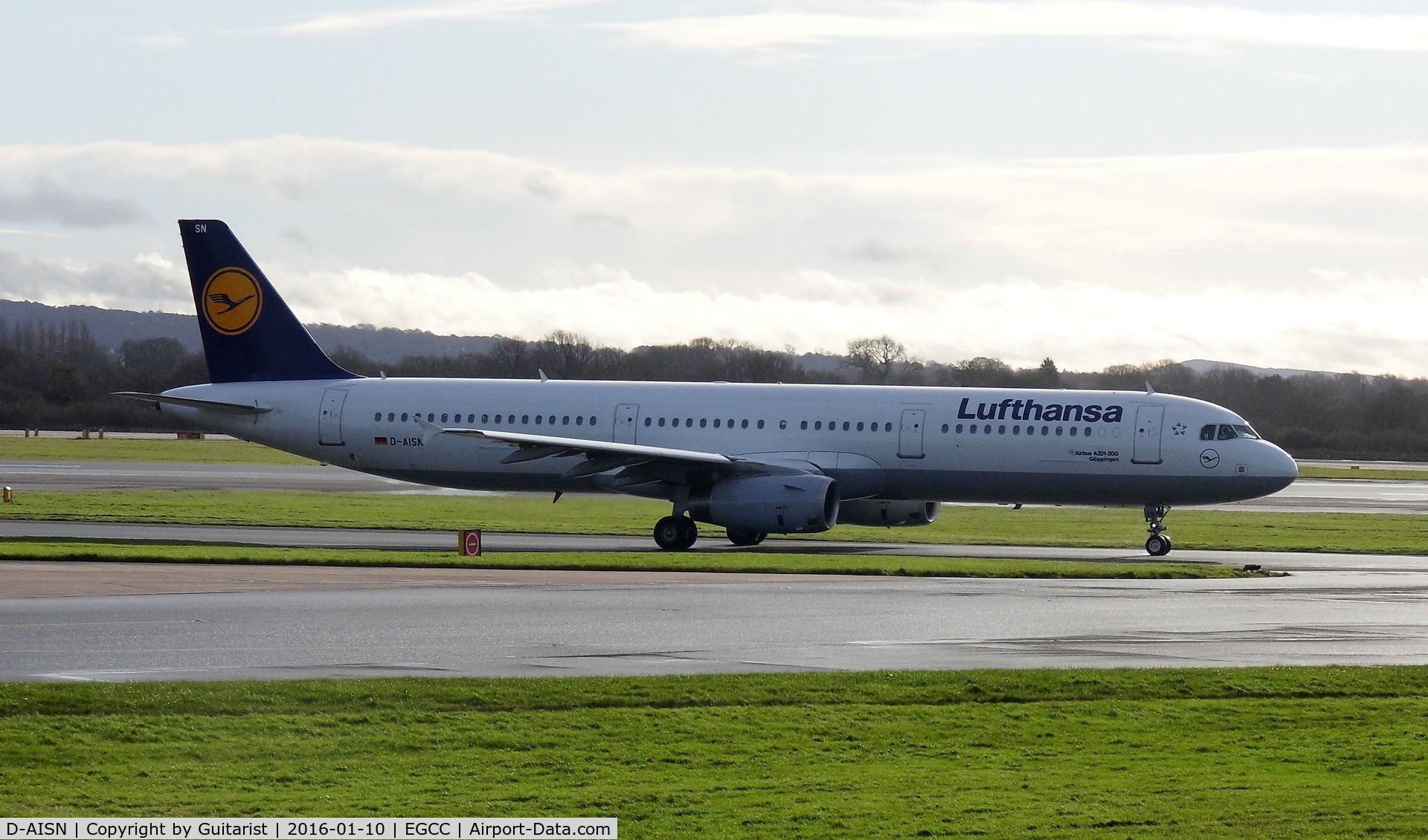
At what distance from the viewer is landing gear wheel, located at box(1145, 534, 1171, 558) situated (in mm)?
36094

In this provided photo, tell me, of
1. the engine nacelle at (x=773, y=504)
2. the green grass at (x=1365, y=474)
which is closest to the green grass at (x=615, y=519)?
the engine nacelle at (x=773, y=504)

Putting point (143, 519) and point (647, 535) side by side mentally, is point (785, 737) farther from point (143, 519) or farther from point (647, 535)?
point (143, 519)

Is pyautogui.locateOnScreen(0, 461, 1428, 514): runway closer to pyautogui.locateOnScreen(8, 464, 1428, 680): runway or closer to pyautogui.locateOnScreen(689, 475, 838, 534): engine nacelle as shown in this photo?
pyautogui.locateOnScreen(689, 475, 838, 534): engine nacelle

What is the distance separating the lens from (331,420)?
41.3 meters

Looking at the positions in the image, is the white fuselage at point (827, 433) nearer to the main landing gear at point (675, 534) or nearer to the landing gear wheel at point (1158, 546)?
the landing gear wheel at point (1158, 546)

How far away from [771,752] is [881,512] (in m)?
27.8

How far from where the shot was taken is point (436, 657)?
1655cm

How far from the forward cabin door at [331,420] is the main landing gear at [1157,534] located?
19314mm

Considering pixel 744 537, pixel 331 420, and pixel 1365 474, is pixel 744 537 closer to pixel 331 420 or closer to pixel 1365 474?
pixel 331 420

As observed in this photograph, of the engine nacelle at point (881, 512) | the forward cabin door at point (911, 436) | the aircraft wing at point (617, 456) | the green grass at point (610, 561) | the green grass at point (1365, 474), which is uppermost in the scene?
the forward cabin door at point (911, 436)

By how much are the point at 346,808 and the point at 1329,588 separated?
21017mm

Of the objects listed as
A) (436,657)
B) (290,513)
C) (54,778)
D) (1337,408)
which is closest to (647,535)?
(290,513)

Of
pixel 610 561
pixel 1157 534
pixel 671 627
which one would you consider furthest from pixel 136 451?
pixel 671 627

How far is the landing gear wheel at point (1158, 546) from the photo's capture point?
36094 mm
